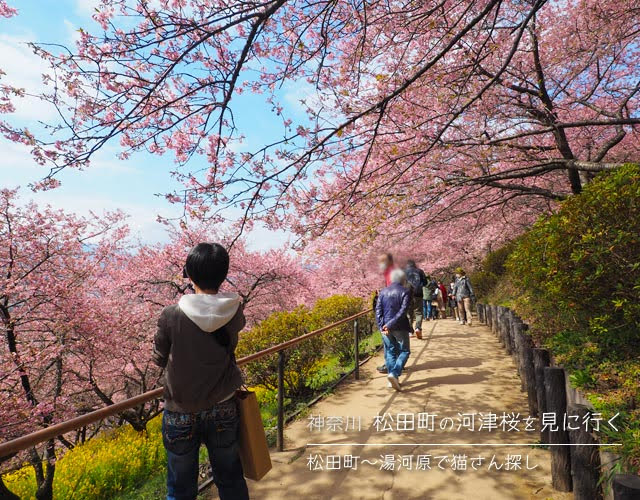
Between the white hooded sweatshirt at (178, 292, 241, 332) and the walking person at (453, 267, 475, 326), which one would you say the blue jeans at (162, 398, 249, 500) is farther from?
the walking person at (453, 267, 475, 326)

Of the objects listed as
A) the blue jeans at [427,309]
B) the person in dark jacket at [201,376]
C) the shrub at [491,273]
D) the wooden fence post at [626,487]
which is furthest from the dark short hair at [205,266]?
the shrub at [491,273]

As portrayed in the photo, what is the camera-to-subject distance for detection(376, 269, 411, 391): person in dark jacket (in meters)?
5.52

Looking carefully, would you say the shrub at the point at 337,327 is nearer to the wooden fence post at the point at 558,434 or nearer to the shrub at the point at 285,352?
the shrub at the point at 285,352

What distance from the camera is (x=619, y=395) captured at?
9.36 ft

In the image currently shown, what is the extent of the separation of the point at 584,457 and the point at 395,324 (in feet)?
10.5

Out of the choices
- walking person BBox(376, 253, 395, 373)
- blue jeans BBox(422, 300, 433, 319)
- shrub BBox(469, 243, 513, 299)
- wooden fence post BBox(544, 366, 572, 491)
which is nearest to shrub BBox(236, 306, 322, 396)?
walking person BBox(376, 253, 395, 373)

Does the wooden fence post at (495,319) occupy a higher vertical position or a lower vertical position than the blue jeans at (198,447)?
lower

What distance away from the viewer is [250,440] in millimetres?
2066

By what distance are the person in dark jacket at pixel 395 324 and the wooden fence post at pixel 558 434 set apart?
2.55 metres

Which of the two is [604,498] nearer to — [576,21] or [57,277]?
[576,21]

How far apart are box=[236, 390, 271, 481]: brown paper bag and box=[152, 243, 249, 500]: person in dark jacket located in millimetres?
41

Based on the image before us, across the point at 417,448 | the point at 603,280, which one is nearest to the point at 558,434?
the point at 417,448

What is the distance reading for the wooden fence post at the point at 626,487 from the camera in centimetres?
146

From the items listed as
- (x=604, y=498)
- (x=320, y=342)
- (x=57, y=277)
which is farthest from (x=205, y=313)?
(x=57, y=277)
